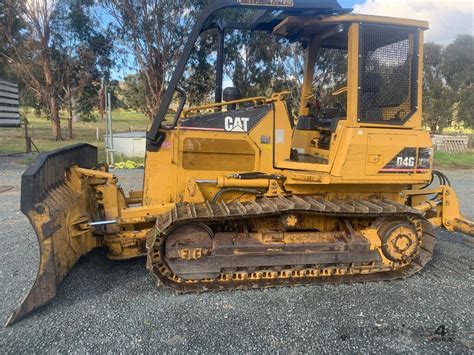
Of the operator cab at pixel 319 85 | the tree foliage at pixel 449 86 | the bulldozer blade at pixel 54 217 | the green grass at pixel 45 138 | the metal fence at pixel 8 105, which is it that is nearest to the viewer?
the bulldozer blade at pixel 54 217

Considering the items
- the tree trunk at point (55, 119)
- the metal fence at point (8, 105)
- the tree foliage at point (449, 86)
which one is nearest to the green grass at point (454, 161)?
the tree foliage at point (449, 86)

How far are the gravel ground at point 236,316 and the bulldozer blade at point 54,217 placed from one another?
0.85ft

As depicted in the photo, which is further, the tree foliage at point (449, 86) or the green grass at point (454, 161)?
the tree foliage at point (449, 86)

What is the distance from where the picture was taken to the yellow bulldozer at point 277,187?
13.0ft

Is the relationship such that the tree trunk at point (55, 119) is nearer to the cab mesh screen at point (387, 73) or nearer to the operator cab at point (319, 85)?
the operator cab at point (319, 85)

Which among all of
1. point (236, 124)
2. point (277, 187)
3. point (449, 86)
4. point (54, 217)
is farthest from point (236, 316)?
point (449, 86)

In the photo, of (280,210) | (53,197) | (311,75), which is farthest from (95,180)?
(311,75)

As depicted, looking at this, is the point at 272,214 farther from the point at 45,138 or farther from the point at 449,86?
the point at 449,86

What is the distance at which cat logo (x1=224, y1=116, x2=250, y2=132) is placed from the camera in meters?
4.40

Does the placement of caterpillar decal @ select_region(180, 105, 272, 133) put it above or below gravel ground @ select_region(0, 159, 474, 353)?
above

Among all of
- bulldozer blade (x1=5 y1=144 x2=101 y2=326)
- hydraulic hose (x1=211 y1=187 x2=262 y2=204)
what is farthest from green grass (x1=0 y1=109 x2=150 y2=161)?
hydraulic hose (x1=211 y1=187 x2=262 y2=204)

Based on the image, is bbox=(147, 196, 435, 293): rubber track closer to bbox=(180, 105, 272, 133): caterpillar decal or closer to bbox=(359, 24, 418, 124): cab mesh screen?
bbox=(180, 105, 272, 133): caterpillar decal

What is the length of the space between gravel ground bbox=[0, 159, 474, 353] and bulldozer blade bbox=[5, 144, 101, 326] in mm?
259

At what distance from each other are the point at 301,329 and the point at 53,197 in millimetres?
2717
